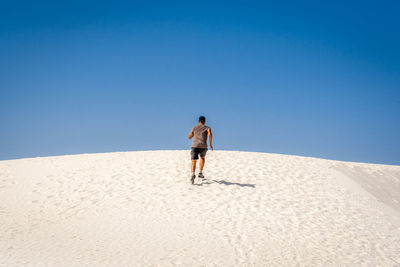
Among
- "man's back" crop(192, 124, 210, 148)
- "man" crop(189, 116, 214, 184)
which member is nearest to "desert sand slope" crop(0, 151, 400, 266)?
"man" crop(189, 116, 214, 184)

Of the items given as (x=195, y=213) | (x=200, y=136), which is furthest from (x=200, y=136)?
(x=195, y=213)

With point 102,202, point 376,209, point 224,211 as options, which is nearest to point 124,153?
point 102,202

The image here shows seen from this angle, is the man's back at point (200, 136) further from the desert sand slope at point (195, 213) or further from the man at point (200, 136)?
the desert sand slope at point (195, 213)

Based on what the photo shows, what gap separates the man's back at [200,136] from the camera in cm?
1069

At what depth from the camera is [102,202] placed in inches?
394

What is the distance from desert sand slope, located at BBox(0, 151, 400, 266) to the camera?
6.68m

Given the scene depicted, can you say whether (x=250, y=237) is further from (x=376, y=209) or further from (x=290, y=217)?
(x=376, y=209)

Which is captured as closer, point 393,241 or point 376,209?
point 393,241

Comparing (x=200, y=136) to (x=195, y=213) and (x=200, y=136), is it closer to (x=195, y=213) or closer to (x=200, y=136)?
(x=200, y=136)

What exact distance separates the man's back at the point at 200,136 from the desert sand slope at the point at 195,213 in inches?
61.0

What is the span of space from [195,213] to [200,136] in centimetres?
266

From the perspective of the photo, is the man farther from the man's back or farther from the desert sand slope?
the desert sand slope

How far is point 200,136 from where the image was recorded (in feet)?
35.1

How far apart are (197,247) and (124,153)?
11.0 meters
